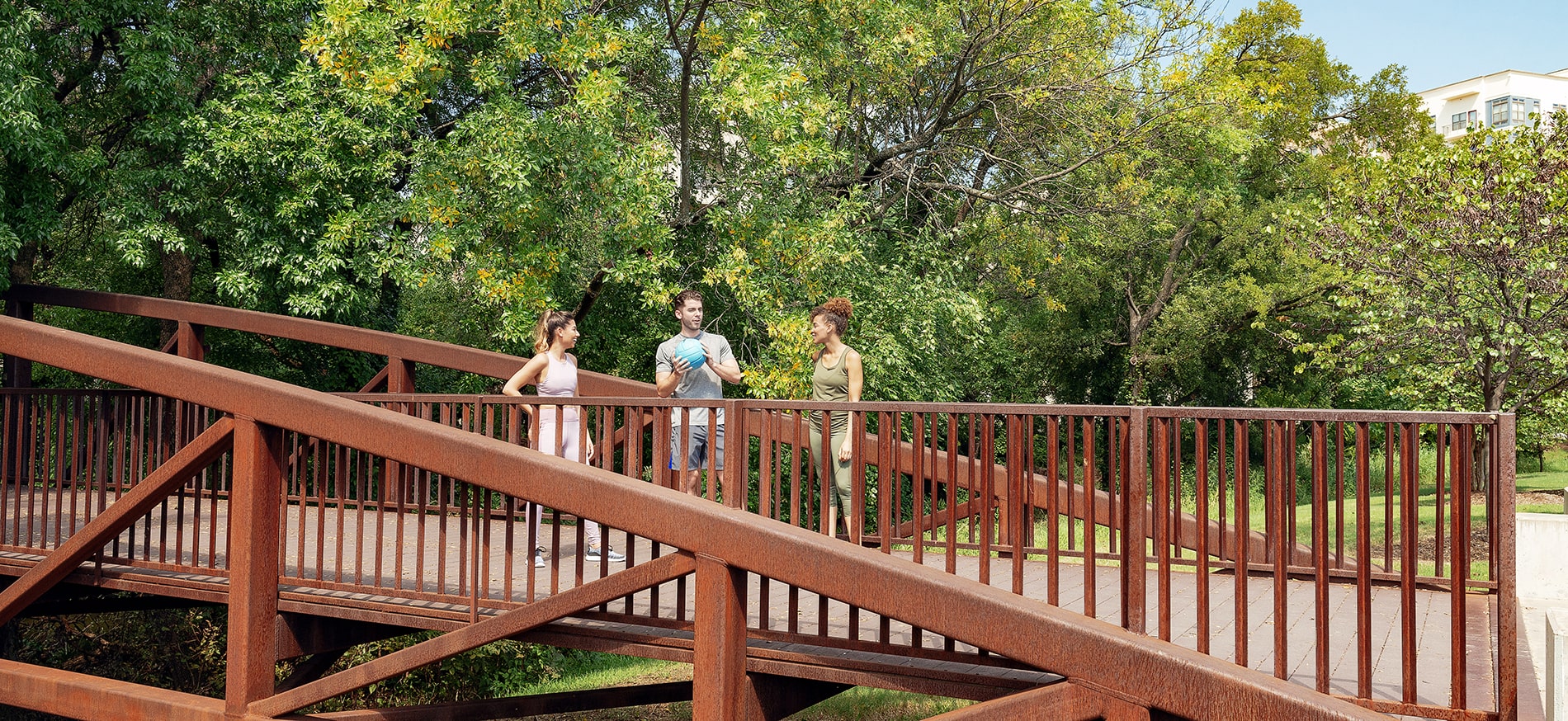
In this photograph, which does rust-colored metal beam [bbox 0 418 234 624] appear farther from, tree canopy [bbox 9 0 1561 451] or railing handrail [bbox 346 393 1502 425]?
tree canopy [bbox 9 0 1561 451]

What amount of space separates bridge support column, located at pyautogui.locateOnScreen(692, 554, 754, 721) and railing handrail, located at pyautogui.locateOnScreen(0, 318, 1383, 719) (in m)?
0.08

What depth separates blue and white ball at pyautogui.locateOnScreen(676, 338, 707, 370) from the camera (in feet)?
25.5

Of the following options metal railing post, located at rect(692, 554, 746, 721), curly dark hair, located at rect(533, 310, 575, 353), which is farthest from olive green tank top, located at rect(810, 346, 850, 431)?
metal railing post, located at rect(692, 554, 746, 721)

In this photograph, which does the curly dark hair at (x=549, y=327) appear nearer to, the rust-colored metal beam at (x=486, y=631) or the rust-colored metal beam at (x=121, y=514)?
the rust-colored metal beam at (x=121, y=514)

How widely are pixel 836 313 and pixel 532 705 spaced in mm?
3105

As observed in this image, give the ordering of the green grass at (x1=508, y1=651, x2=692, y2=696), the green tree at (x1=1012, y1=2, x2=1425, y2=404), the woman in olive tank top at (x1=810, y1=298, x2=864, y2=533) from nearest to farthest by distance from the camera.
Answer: the woman in olive tank top at (x1=810, y1=298, x2=864, y2=533) → the green grass at (x1=508, y1=651, x2=692, y2=696) → the green tree at (x1=1012, y1=2, x2=1425, y2=404)

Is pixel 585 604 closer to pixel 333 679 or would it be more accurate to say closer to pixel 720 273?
pixel 333 679

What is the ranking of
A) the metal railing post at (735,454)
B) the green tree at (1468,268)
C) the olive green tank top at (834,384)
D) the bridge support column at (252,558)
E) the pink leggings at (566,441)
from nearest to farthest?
1. the bridge support column at (252,558)
2. the metal railing post at (735,454)
3. the pink leggings at (566,441)
4. the olive green tank top at (834,384)
5. the green tree at (1468,268)

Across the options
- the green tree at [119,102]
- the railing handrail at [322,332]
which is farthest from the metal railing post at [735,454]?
the green tree at [119,102]

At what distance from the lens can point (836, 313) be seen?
7.75 m

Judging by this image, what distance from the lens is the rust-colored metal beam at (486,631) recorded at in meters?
4.05

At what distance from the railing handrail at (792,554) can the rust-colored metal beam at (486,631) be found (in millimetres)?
165

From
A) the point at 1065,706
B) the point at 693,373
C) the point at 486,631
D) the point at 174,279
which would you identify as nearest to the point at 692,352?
the point at 693,373

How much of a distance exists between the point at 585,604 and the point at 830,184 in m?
13.7
